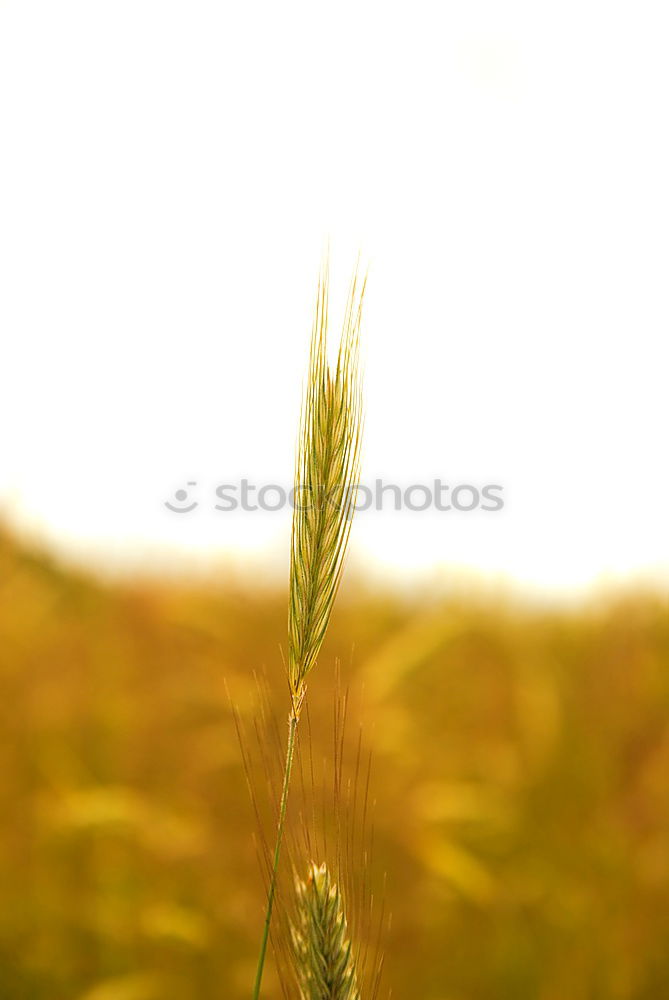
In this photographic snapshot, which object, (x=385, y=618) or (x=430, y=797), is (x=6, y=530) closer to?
(x=385, y=618)

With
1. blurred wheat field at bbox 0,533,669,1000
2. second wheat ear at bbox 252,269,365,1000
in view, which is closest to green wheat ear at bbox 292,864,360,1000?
second wheat ear at bbox 252,269,365,1000

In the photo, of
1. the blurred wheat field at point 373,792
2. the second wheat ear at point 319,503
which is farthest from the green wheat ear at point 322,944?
the blurred wheat field at point 373,792

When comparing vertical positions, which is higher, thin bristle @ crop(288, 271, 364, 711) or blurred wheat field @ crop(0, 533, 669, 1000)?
thin bristle @ crop(288, 271, 364, 711)

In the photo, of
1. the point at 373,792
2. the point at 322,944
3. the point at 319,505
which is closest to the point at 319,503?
the point at 319,505

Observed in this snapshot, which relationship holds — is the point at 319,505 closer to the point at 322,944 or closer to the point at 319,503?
the point at 319,503

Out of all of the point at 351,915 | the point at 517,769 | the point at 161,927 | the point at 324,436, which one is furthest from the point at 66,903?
the point at 324,436

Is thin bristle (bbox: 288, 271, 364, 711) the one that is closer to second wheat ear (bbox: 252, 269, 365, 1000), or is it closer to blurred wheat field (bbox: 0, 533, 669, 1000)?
second wheat ear (bbox: 252, 269, 365, 1000)
